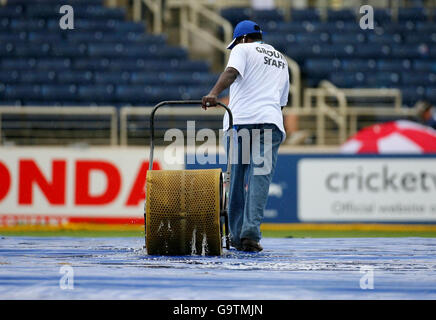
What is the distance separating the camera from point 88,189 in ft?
43.1

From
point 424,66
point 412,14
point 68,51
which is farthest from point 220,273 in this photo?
point 412,14

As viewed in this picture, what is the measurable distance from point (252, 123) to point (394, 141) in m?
7.07

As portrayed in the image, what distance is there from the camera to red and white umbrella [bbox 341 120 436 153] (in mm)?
13523

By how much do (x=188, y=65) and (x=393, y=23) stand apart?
18.1 feet

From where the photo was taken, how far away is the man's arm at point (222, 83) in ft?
21.0

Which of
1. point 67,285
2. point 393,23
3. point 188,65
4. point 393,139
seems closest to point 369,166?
point 393,139

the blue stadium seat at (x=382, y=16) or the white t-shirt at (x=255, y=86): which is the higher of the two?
the blue stadium seat at (x=382, y=16)

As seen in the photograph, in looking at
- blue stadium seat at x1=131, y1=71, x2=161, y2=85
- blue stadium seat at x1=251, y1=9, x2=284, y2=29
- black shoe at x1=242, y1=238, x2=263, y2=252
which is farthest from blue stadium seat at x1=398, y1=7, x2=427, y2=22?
black shoe at x1=242, y1=238, x2=263, y2=252

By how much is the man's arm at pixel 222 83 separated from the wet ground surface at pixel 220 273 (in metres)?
1.18

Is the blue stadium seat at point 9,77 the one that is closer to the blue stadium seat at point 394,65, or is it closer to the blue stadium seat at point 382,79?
the blue stadium seat at point 382,79

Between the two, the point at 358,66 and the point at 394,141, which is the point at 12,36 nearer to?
the point at 358,66

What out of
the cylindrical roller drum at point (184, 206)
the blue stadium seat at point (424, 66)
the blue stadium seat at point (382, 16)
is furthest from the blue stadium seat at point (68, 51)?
the cylindrical roller drum at point (184, 206)
